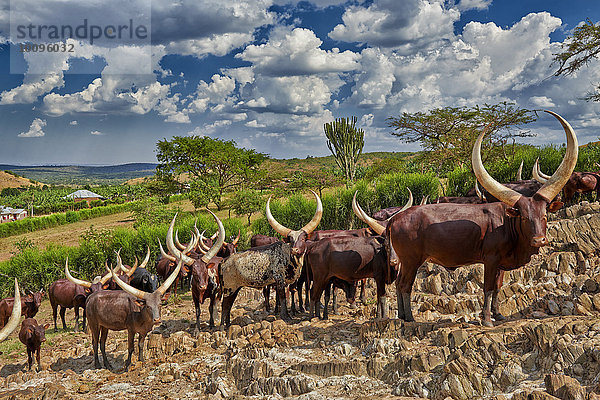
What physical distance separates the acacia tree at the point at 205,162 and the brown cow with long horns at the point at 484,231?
1255 inches

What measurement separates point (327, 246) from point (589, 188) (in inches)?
270

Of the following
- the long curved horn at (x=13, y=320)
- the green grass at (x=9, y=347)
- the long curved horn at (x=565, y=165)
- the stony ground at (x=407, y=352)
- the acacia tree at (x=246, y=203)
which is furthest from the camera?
the acacia tree at (x=246, y=203)

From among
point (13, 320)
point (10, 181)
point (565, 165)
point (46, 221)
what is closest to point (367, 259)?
point (565, 165)

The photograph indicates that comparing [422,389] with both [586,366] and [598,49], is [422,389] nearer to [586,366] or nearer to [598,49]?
[586,366]

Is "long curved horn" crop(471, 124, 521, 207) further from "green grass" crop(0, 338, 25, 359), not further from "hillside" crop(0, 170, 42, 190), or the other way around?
"hillside" crop(0, 170, 42, 190)

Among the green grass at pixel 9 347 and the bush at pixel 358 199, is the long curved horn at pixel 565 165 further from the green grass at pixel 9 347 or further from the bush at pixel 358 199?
the green grass at pixel 9 347

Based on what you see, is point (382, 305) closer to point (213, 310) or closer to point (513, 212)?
point (513, 212)

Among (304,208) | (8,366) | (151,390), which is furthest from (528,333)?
(304,208)

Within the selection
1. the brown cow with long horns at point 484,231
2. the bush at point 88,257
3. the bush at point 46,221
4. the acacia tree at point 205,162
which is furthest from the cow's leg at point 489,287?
the bush at point 46,221

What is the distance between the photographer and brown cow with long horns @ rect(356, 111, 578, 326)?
5.12 m

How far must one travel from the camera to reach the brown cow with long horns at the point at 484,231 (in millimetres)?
5117

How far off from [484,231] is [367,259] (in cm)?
246

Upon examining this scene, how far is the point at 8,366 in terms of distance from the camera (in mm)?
9188

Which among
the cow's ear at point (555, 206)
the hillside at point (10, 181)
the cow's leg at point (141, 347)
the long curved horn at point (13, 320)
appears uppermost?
the hillside at point (10, 181)
